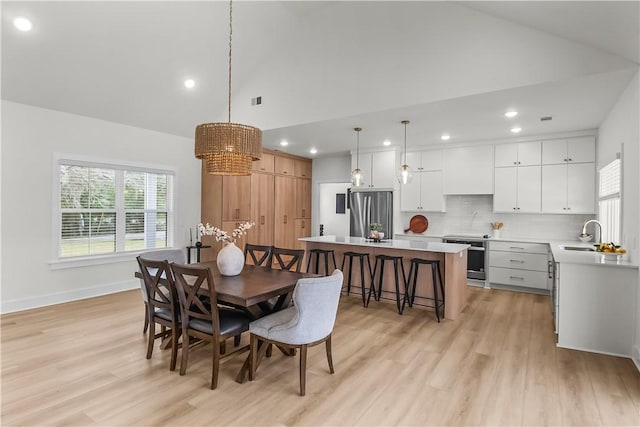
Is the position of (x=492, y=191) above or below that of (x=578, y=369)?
above

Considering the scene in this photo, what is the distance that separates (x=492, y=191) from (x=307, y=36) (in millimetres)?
3958

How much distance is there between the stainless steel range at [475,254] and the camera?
19.1 feet

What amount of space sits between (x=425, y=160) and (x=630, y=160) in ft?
11.7

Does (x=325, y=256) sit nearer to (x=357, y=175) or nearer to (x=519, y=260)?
(x=357, y=175)

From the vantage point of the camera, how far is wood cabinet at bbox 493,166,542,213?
5.61m

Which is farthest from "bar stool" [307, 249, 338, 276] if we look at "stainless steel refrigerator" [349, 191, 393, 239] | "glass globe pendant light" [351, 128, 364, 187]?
"stainless steel refrigerator" [349, 191, 393, 239]

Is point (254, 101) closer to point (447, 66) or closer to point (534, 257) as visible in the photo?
point (447, 66)

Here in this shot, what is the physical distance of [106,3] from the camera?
Result: 3693 mm

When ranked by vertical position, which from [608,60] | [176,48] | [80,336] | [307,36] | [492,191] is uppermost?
[307,36]

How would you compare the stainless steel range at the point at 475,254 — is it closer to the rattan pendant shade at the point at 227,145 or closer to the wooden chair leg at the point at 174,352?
the rattan pendant shade at the point at 227,145

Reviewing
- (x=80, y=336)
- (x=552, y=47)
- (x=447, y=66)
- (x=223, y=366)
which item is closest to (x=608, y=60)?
(x=552, y=47)

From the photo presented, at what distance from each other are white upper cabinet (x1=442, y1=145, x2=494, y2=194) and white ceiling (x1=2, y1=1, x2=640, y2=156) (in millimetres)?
405

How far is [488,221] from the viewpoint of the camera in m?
6.29

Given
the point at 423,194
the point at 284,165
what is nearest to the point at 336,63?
the point at 423,194
